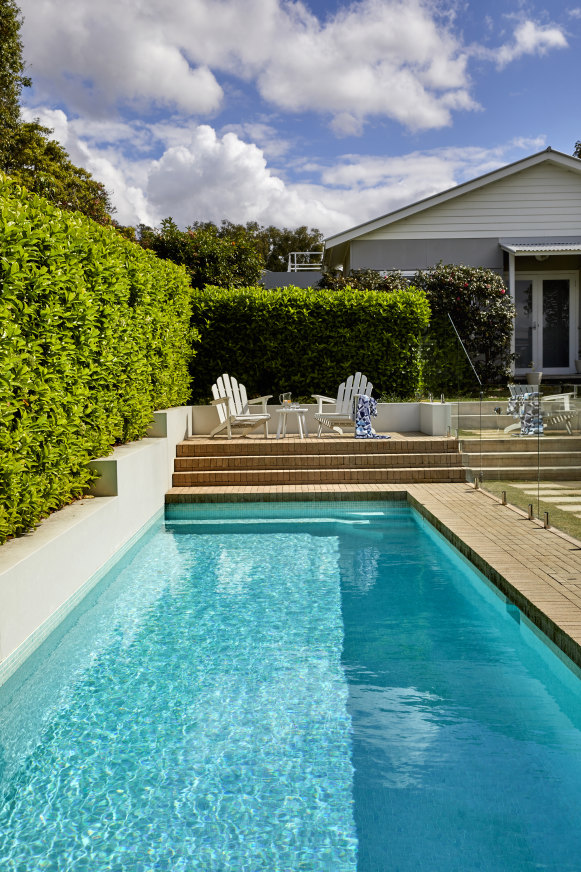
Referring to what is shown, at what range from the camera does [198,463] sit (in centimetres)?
1030

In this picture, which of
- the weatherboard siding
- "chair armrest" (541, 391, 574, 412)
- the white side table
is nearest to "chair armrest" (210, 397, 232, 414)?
the white side table

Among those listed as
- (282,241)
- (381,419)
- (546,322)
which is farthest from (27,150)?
(282,241)

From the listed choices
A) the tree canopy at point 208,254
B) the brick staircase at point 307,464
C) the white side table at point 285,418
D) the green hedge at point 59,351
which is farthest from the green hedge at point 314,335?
the green hedge at point 59,351

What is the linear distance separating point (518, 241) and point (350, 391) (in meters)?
8.36

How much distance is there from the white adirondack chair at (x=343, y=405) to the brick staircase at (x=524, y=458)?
2257mm

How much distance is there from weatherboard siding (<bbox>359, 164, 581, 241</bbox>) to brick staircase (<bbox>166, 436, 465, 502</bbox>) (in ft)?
28.5

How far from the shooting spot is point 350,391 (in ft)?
39.8

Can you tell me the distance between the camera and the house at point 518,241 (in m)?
17.7

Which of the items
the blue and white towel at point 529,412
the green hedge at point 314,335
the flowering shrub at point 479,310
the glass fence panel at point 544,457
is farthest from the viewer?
the flowering shrub at point 479,310

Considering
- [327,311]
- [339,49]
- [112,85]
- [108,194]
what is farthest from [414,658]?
[108,194]

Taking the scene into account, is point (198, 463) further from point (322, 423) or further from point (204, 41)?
point (204, 41)

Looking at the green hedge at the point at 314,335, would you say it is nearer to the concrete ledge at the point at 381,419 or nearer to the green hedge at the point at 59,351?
the concrete ledge at the point at 381,419

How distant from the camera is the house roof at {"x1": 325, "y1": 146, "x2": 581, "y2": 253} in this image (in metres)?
17.2

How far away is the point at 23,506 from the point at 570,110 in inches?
699
